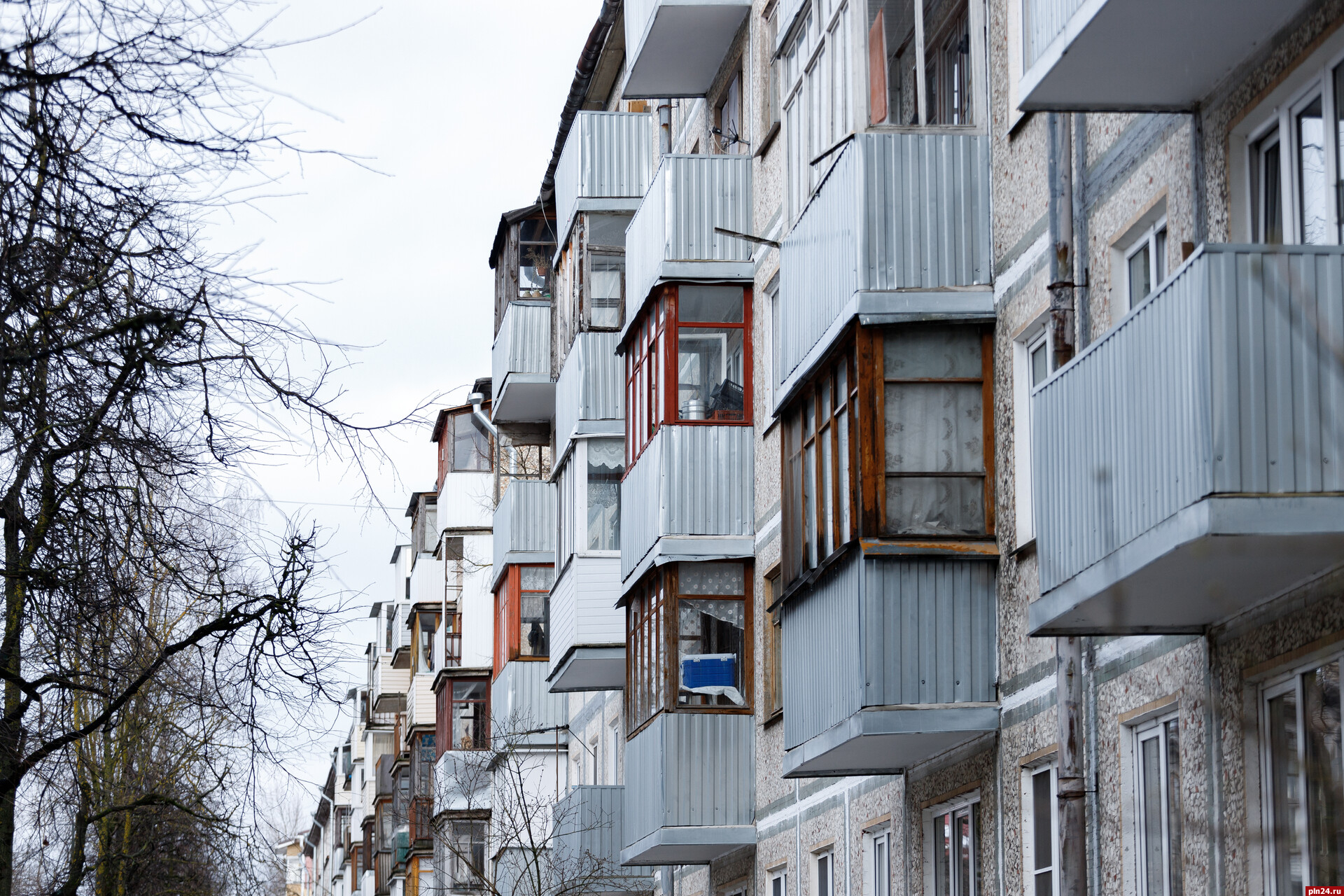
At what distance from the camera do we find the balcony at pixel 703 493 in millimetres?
20656

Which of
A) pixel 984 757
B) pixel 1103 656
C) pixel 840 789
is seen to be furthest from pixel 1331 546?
pixel 840 789

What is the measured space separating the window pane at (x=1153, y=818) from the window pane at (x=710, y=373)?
1032 centimetres

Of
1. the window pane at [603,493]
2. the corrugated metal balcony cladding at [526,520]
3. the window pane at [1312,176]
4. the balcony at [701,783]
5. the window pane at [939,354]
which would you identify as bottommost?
the balcony at [701,783]

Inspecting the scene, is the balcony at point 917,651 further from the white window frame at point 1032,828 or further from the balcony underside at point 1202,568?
the balcony underside at point 1202,568

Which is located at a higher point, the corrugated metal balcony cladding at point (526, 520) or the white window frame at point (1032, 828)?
the corrugated metal balcony cladding at point (526, 520)

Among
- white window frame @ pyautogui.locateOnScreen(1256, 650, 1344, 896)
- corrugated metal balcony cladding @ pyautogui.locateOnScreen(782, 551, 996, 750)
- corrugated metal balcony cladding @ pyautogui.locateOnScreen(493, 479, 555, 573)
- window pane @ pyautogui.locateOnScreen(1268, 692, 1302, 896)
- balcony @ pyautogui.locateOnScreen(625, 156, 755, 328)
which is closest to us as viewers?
white window frame @ pyautogui.locateOnScreen(1256, 650, 1344, 896)

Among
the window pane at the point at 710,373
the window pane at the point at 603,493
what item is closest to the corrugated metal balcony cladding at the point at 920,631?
the window pane at the point at 710,373

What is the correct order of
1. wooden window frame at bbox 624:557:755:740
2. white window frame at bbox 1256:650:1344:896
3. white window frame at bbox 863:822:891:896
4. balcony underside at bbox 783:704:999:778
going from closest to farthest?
1. white window frame at bbox 1256:650:1344:896
2. balcony underside at bbox 783:704:999:778
3. white window frame at bbox 863:822:891:896
4. wooden window frame at bbox 624:557:755:740

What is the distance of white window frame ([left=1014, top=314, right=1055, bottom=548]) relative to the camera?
13156 millimetres

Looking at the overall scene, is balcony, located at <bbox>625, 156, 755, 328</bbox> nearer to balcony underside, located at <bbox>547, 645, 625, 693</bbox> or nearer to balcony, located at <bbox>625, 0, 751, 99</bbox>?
balcony, located at <bbox>625, 0, 751, 99</bbox>

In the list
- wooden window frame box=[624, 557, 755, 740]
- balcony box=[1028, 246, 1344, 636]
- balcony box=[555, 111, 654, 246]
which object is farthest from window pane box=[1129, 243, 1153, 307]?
balcony box=[555, 111, 654, 246]

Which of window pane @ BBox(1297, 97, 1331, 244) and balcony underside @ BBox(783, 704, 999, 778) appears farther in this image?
balcony underside @ BBox(783, 704, 999, 778)

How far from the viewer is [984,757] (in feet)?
44.8

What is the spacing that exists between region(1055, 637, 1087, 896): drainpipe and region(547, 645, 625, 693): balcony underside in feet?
46.0
